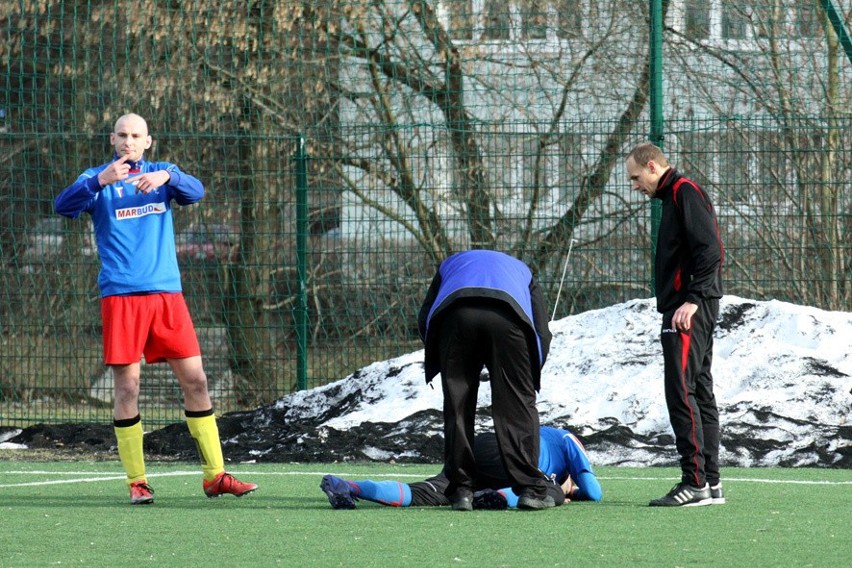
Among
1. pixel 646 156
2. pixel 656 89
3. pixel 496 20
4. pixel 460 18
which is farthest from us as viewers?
pixel 460 18

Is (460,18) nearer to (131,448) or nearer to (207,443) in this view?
(207,443)

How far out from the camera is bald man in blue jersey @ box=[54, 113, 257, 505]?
23.1ft

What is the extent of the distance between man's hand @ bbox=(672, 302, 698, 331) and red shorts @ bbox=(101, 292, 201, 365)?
2.47 m

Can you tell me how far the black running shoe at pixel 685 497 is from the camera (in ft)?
21.8

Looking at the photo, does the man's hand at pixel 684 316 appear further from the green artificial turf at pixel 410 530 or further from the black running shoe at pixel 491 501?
the black running shoe at pixel 491 501

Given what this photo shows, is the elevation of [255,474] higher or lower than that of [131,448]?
lower

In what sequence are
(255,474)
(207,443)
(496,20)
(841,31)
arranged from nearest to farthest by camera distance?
(207,443), (255,474), (841,31), (496,20)

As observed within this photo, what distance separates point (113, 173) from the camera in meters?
6.82

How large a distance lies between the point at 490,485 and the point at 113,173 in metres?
2.39

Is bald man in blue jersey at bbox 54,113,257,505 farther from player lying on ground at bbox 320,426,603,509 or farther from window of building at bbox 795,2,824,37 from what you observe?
window of building at bbox 795,2,824,37

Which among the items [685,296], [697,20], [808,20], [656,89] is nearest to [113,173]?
[685,296]

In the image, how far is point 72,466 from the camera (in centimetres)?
933

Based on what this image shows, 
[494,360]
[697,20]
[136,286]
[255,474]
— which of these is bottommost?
[255,474]

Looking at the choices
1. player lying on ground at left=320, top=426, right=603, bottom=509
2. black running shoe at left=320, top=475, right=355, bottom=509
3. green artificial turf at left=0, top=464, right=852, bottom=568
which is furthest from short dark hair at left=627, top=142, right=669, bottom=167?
black running shoe at left=320, top=475, right=355, bottom=509
